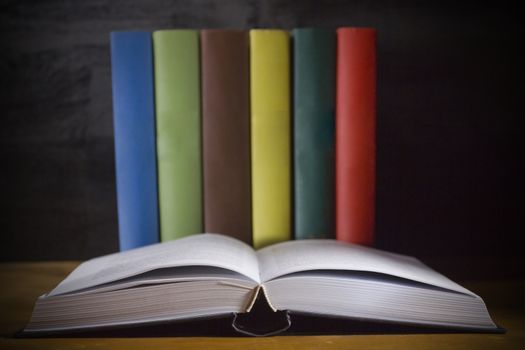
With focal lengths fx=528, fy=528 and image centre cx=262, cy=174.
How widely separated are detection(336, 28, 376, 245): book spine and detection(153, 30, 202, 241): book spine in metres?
0.22

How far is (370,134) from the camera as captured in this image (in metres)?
A: 0.79

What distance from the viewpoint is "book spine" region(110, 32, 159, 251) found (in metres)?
0.79

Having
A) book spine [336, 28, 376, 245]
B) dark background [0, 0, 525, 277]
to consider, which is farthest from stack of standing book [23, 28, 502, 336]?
dark background [0, 0, 525, 277]

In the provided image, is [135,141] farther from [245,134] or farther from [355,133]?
[355,133]

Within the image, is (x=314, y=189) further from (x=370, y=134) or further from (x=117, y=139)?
(x=117, y=139)

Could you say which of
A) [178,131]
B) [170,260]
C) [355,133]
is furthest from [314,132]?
[170,260]

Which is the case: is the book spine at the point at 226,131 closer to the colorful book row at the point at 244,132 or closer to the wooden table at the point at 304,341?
the colorful book row at the point at 244,132

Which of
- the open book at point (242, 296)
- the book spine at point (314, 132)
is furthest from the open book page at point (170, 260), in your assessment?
the book spine at point (314, 132)

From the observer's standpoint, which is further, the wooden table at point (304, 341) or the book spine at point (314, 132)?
the book spine at point (314, 132)

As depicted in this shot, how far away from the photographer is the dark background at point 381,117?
3.07 feet

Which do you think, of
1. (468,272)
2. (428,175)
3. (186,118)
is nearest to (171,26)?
(186,118)

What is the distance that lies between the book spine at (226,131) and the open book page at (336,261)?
0.10 meters

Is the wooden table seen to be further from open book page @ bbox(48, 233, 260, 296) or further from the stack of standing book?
the stack of standing book

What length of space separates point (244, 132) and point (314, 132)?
0.11 metres
